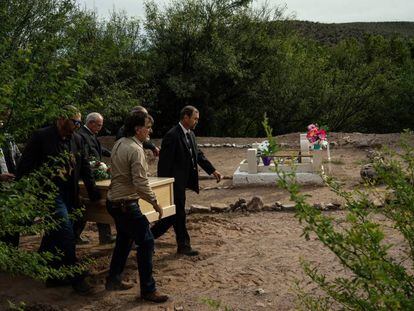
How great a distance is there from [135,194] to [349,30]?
46.2 meters

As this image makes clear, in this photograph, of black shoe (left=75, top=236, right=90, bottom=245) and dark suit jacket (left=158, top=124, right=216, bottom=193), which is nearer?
dark suit jacket (left=158, top=124, right=216, bottom=193)

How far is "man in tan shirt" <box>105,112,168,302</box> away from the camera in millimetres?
5199

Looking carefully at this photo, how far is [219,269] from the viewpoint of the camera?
621 cm

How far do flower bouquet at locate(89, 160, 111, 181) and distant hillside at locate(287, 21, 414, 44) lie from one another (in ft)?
127

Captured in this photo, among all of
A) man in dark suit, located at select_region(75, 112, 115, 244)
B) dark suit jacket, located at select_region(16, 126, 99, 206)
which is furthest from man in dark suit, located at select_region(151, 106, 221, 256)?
dark suit jacket, located at select_region(16, 126, 99, 206)

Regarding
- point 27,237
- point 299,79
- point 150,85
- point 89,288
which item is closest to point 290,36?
point 299,79

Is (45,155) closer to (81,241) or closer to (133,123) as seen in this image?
(133,123)

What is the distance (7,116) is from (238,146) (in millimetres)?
14806

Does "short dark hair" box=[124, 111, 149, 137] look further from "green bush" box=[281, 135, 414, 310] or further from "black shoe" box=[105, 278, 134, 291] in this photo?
"green bush" box=[281, 135, 414, 310]

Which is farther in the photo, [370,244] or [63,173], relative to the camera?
[63,173]

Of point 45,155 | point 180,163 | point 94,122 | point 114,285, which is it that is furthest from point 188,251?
point 45,155

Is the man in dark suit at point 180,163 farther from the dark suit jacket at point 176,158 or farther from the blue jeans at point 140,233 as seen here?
the blue jeans at point 140,233

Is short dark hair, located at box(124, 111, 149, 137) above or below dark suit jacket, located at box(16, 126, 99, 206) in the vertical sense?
above

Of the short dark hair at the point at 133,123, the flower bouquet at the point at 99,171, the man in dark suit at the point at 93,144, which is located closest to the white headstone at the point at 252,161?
the man in dark suit at the point at 93,144
